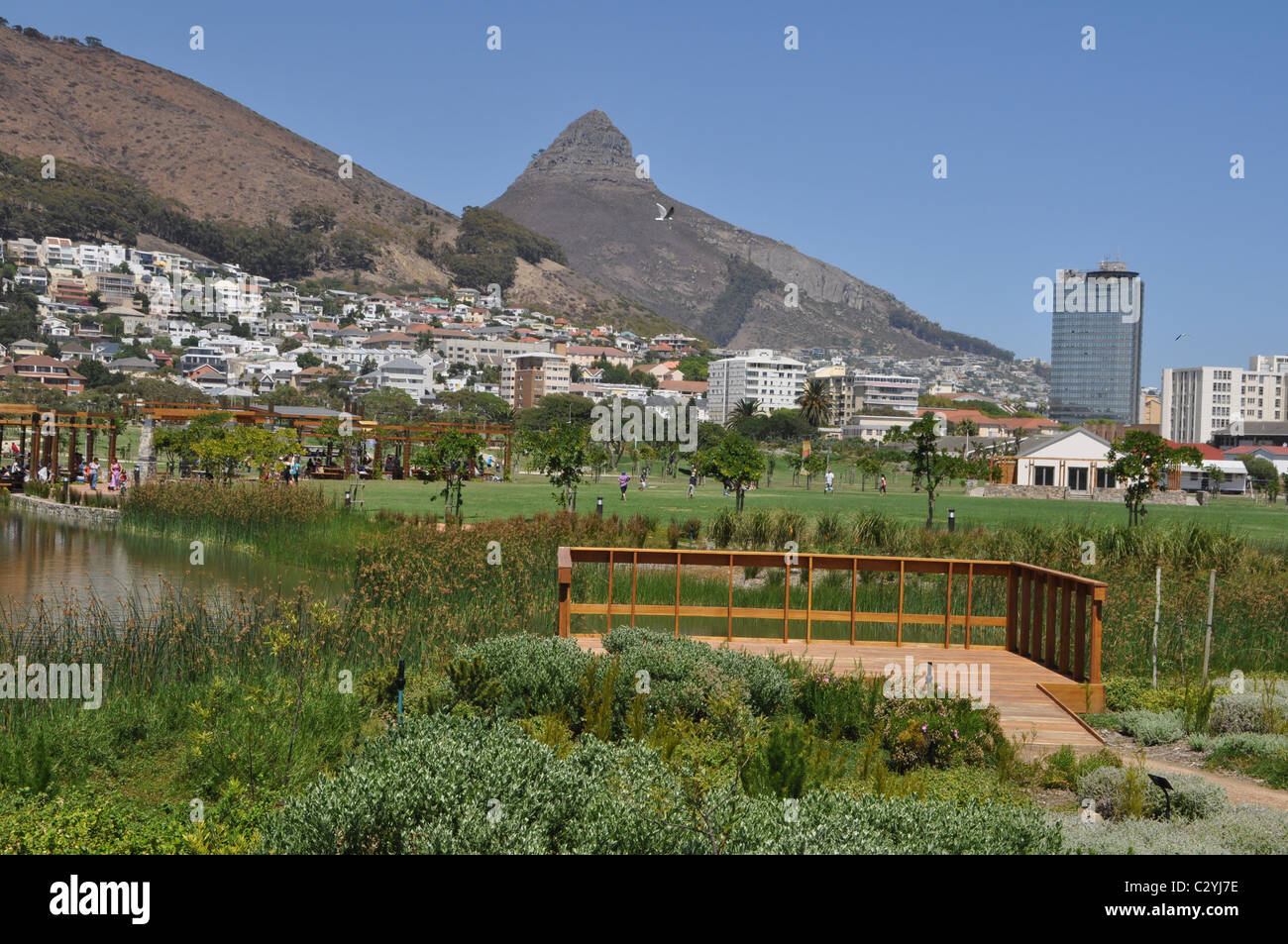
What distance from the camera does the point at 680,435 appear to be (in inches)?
2675

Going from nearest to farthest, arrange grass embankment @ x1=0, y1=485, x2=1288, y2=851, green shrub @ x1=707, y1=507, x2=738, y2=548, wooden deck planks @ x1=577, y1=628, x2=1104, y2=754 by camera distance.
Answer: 1. grass embankment @ x1=0, y1=485, x2=1288, y2=851
2. wooden deck planks @ x1=577, y1=628, x2=1104, y2=754
3. green shrub @ x1=707, y1=507, x2=738, y2=548

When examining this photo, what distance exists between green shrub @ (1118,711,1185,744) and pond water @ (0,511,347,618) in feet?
26.9

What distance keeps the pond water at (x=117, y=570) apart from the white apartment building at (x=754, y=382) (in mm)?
169252

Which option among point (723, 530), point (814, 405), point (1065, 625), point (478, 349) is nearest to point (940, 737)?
point (1065, 625)

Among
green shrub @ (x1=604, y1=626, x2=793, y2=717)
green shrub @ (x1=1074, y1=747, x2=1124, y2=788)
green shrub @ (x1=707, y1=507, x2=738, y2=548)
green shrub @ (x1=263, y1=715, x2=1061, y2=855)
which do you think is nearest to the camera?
green shrub @ (x1=263, y1=715, x2=1061, y2=855)

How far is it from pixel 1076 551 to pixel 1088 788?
981 cm

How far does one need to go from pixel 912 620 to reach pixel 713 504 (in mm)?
21383

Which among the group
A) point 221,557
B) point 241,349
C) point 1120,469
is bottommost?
point 221,557

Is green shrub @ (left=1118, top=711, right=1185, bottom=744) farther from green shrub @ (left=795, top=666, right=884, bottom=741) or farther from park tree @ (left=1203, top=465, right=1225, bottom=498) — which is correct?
park tree @ (left=1203, top=465, right=1225, bottom=498)

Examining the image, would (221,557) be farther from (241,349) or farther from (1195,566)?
(241,349)

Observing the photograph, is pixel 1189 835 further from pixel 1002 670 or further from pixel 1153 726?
pixel 1002 670

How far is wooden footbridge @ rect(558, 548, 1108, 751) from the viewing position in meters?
8.66

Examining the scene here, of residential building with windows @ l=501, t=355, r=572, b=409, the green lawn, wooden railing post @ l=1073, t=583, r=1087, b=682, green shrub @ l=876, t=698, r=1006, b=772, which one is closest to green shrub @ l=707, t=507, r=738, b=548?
the green lawn
